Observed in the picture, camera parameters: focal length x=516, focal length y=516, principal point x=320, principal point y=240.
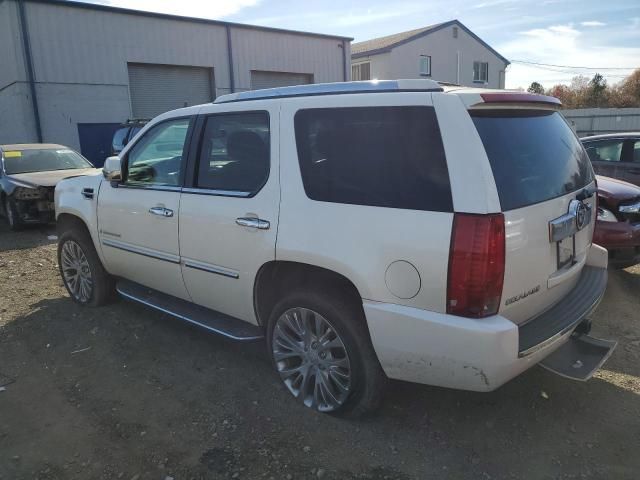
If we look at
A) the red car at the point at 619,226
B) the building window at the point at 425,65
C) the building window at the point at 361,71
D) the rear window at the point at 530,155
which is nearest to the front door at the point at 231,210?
the rear window at the point at 530,155

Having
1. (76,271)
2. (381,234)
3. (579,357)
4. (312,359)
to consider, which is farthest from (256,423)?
(76,271)

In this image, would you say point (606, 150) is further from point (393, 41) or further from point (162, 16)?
point (393, 41)

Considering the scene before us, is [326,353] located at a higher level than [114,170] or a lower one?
lower

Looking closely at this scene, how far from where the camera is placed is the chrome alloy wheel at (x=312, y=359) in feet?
9.91

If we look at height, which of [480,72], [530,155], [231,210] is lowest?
[231,210]

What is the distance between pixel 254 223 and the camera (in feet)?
10.4

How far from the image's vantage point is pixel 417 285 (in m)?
2.52

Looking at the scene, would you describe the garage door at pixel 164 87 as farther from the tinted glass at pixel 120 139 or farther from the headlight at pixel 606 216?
the headlight at pixel 606 216

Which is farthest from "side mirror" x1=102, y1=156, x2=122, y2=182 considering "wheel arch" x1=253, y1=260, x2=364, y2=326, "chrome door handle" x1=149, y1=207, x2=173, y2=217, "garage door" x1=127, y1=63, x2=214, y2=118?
"garage door" x1=127, y1=63, x2=214, y2=118

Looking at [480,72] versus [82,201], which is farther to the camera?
[480,72]

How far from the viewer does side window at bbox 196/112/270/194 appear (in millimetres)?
3283

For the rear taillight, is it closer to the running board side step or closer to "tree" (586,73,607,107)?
the running board side step

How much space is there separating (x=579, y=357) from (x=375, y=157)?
173 cm

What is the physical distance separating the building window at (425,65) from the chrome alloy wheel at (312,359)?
102ft
